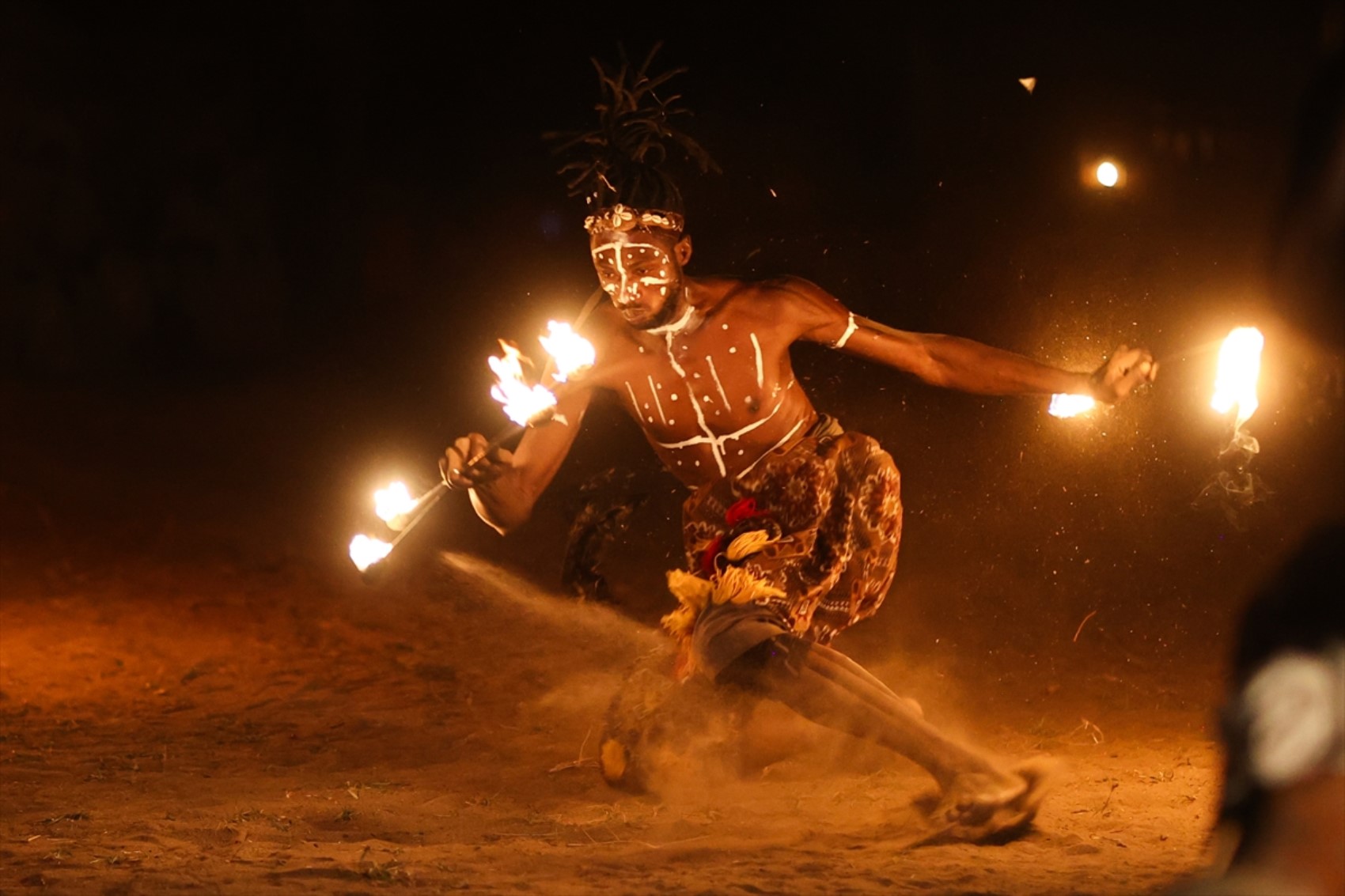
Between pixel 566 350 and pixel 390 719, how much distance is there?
7.05 feet

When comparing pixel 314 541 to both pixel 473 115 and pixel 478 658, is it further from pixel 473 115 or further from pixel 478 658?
pixel 473 115

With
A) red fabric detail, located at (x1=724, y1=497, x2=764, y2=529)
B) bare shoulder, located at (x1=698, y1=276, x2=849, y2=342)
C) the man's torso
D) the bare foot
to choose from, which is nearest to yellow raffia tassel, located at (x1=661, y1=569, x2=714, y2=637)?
red fabric detail, located at (x1=724, y1=497, x2=764, y2=529)

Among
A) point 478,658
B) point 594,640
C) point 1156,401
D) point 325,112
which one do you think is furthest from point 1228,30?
point 325,112

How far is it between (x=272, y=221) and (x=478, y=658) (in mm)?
5139

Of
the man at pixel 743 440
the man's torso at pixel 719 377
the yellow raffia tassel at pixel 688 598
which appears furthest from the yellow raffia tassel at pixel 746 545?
the man's torso at pixel 719 377

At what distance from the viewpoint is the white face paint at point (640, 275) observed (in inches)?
177

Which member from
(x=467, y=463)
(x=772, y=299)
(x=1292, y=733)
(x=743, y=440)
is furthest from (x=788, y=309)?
(x=1292, y=733)

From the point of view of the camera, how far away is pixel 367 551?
4.43 meters

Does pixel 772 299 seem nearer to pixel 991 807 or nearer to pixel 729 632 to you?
pixel 729 632

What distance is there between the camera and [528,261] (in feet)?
30.9

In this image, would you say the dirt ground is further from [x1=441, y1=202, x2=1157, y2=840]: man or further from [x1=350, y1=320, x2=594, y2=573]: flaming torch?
[x1=350, y1=320, x2=594, y2=573]: flaming torch

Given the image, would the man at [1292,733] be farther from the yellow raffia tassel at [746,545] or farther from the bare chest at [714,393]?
the bare chest at [714,393]

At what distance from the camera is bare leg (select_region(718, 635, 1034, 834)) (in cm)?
372

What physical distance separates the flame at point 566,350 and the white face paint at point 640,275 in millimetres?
A: 186
